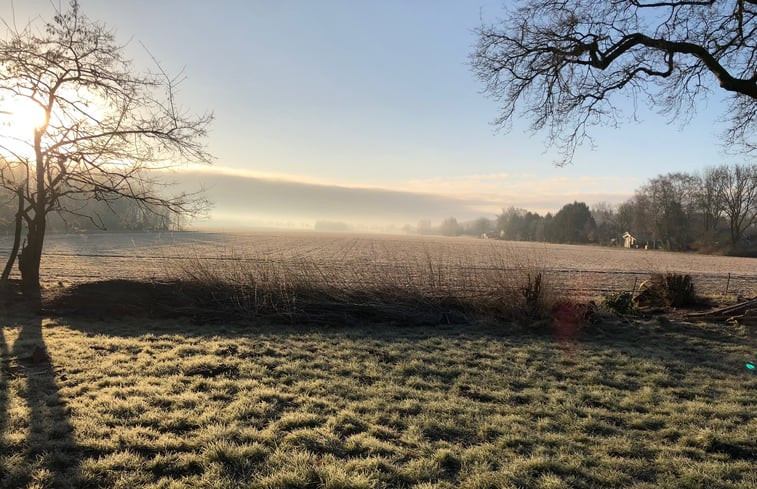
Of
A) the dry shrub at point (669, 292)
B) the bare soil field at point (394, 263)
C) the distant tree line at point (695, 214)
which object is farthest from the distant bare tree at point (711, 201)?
the dry shrub at point (669, 292)

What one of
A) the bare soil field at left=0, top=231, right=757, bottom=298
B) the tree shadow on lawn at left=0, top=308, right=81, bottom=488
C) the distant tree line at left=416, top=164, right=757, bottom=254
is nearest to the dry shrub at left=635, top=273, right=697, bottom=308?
the bare soil field at left=0, top=231, right=757, bottom=298

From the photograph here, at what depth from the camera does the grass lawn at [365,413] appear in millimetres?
3604

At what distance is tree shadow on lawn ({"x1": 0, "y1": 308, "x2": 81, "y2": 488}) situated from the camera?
3406 mm

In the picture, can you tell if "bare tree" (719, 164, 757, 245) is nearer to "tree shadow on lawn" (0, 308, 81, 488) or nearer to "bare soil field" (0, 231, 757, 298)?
"bare soil field" (0, 231, 757, 298)

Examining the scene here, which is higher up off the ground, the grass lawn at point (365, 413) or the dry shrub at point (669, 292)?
the dry shrub at point (669, 292)

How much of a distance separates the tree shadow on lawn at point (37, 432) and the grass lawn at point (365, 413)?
2 centimetres

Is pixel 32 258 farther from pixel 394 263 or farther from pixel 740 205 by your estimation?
pixel 740 205

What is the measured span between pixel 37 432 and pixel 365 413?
3.29 meters

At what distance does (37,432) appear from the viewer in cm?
415

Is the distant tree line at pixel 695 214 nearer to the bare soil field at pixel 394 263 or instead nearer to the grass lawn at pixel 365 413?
the bare soil field at pixel 394 263

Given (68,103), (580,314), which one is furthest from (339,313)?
(68,103)

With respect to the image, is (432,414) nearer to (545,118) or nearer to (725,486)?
(725,486)

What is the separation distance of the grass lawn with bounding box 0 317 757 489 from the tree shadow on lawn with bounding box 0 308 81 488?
0.02m

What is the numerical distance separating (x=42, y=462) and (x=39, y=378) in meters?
2.74
